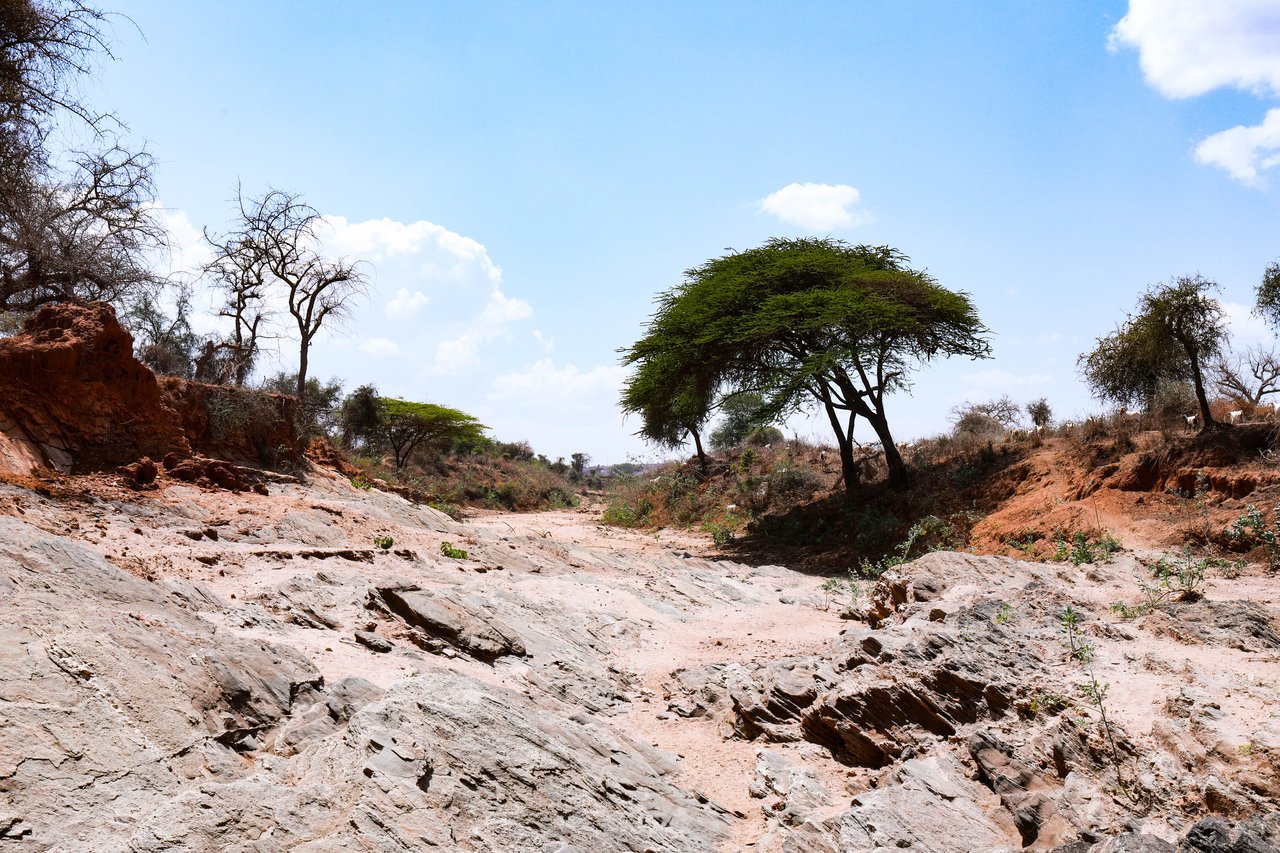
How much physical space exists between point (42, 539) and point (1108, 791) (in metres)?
7.05

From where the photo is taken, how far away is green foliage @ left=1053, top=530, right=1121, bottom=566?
1182cm

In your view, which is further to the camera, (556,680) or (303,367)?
(303,367)

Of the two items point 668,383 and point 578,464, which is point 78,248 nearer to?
point 668,383

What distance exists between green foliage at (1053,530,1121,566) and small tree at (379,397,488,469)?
81.7 feet

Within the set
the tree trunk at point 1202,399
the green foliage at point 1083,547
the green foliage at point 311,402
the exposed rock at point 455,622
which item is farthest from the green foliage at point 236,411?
the tree trunk at point 1202,399

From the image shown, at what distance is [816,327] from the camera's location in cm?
1764

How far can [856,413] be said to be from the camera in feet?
64.0

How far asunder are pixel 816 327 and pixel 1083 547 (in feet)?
25.0

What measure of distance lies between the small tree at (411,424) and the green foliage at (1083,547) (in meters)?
24.9

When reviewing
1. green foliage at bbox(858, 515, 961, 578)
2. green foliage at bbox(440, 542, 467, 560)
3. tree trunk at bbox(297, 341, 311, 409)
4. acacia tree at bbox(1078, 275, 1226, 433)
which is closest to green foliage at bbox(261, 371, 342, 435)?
tree trunk at bbox(297, 341, 311, 409)

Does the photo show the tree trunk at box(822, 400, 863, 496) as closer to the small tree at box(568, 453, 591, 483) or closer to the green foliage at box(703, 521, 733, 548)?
the green foliage at box(703, 521, 733, 548)

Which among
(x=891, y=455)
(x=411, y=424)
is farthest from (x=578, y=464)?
(x=891, y=455)

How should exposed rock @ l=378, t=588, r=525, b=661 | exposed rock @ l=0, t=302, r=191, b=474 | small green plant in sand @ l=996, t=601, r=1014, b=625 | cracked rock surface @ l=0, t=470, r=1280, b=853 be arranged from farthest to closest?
exposed rock @ l=0, t=302, r=191, b=474 → small green plant in sand @ l=996, t=601, r=1014, b=625 → exposed rock @ l=378, t=588, r=525, b=661 → cracked rock surface @ l=0, t=470, r=1280, b=853

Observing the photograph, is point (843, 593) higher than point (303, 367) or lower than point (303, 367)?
lower
